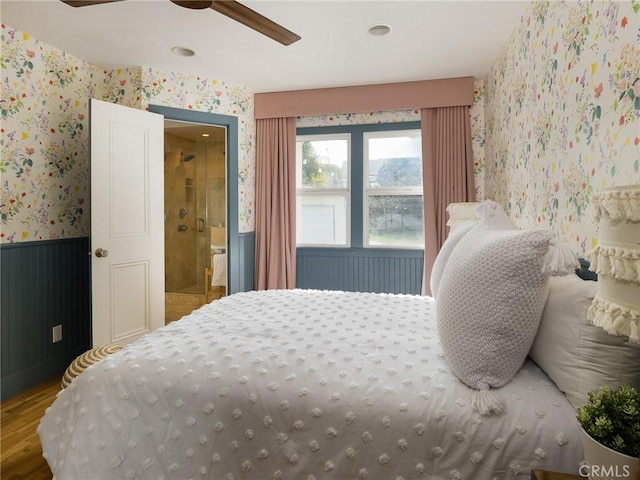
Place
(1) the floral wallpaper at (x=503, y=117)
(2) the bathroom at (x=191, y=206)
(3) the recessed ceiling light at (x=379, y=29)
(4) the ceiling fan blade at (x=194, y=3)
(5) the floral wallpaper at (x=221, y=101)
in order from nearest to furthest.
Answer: (1) the floral wallpaper at (x=503, y=117)
(4) the ceiling fan blade at (x=194, y=3)
(3) the recessed ceiling light at (x=379, y=29)
(5) the floral wallpaper at (x=221, y=101)
(2) the bathroom at (x=191, y=206)

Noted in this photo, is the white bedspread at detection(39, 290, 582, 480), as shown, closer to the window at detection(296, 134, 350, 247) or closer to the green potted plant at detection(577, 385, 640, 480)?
the green potted plant at detection(577, 385, 640, 480)

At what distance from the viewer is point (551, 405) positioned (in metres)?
1.13

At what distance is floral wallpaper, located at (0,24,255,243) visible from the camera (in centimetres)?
274

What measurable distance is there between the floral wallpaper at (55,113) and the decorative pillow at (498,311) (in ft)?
9.83

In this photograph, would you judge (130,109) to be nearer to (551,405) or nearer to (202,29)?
(202,29)

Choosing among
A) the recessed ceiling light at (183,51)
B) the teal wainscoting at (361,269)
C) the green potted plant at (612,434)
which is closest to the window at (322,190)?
the teal wainscoting at (361,269)

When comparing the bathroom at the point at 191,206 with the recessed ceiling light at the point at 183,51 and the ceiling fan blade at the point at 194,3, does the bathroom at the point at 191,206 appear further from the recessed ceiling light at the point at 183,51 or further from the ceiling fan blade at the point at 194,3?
the ceiling fan blade at the point at 194,3

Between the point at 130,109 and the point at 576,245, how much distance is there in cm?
324

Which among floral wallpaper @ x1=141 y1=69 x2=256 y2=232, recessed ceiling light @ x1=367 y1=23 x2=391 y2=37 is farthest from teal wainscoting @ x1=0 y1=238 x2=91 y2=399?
recessed ceiling light @ x1=367 y1=23 x2=391 y2=37

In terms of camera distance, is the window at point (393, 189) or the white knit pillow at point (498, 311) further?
the window at point (393, 189)

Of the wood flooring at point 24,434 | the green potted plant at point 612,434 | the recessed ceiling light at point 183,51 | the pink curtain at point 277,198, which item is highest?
the recessed ceiling light at point 183,51

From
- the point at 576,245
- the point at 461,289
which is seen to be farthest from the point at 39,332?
the point at 576,245

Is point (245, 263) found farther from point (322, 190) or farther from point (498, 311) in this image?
point (498, 311)

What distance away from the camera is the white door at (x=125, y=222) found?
9.89 feet
